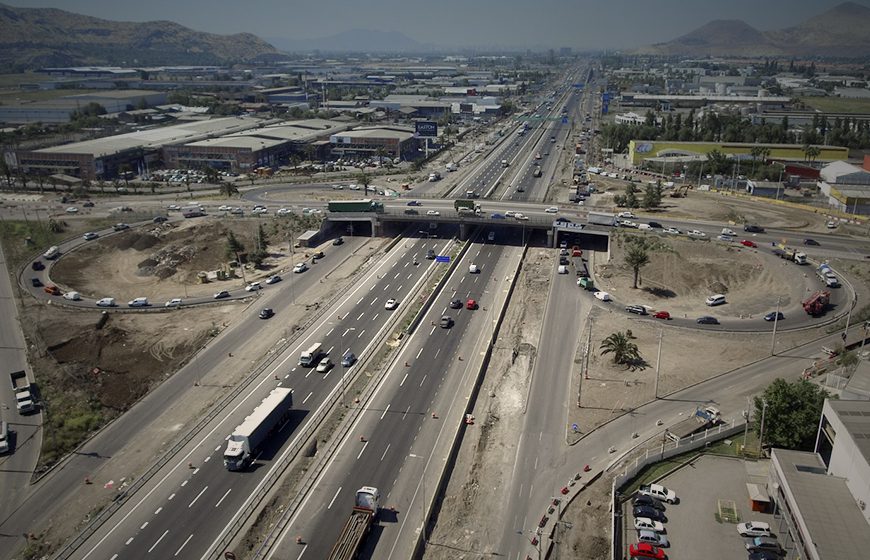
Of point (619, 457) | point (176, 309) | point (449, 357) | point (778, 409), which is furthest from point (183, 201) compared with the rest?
point (778, 409)

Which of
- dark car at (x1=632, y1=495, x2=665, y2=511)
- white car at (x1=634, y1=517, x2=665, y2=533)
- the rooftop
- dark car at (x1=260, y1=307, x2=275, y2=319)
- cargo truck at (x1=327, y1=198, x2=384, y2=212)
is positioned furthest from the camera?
cargo truck at (x1=327, y1=198, x2=384, y2=212)

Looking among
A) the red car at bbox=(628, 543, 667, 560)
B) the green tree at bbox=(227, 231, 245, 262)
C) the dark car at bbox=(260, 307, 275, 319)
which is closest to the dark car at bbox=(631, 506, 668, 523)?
the red car at bbox=(628, 543, 667, 560)

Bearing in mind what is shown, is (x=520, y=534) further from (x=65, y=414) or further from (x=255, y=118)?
(x=255, y=118)

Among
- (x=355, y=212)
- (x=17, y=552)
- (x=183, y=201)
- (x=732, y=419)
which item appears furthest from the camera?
(x=183, y=201)

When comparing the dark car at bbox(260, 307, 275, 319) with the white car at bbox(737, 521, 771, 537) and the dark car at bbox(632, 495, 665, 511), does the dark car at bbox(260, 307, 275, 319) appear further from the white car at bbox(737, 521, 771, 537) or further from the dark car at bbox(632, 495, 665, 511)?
the white car at bbox(737, 521, 771, 537)

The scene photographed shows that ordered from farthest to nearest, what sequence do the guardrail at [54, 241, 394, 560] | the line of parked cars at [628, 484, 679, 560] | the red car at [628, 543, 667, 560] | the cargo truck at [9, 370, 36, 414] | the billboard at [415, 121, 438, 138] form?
1. the billboard at [415, 121, 438, 138]
2. the cargo truck at [9, 370, 36, 414]
3. the guardrail at [54, 241, 394, 560]
4. the line of parked cars at [628, 484, 679, 560]
5. the red car at [628, 543, 667, 560]

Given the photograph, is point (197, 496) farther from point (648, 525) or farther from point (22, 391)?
point (648, 525)

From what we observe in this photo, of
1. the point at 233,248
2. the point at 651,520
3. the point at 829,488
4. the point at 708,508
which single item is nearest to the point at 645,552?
the point at 651,520
